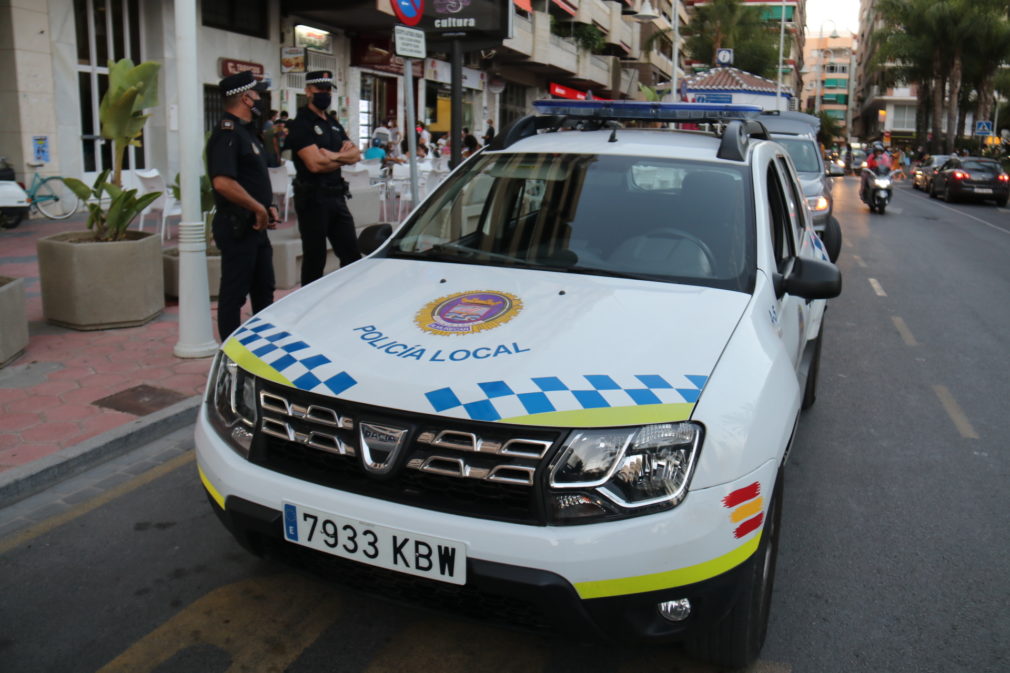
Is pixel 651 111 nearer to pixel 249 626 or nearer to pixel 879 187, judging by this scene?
pixel 249 626

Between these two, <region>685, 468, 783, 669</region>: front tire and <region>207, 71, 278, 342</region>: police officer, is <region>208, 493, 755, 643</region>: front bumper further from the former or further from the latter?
<region>207, 71, 278, 342</region>: police officer

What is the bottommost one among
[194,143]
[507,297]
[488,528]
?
[488,528]

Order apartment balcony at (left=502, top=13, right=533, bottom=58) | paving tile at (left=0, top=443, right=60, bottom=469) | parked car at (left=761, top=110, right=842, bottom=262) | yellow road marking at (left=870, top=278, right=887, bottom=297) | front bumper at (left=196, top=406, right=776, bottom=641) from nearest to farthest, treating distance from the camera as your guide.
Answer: front bumper at (left=196, top=406, right=776, bottom=641), paving tile at (left=0, top=443, right=60, bottom=469), yellow road marking at (left=870, top=278, right=887, bottom=297), parked car at (left=761, top=110, right=842, bottom=262), apartment balcony at (left=502, top=13, right=533, bottom=58)

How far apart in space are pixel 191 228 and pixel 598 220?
366cm

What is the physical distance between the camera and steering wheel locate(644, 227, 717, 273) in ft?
12.0

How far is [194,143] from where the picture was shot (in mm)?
6367

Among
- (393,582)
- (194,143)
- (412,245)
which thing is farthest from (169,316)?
(393,582)

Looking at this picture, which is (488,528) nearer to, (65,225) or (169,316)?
(169,316)

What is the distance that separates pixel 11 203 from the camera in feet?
39.7

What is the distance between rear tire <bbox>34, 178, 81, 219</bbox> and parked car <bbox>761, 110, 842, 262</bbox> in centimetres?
1049

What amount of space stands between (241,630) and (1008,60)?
62.5 m

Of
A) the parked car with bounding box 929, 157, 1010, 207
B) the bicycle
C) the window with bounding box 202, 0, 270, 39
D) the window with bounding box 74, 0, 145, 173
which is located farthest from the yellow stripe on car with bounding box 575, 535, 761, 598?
the parked car with bounding box 929, 157, 1010, 207

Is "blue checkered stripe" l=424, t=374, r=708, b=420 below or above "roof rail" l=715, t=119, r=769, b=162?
below

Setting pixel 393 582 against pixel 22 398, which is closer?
pixel 393 582
